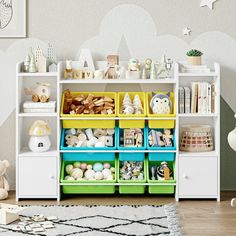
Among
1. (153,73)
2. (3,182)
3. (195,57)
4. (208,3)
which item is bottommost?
(3,182)

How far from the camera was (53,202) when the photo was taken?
15.3 ft

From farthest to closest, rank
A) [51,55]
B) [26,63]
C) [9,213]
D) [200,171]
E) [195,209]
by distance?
[51,55]
[26,63]
[200,171]
[195,209]
[9,213]

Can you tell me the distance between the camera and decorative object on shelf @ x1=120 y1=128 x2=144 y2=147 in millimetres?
4742

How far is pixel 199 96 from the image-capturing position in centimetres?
471

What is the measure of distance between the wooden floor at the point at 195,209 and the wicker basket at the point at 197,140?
14.4 inches

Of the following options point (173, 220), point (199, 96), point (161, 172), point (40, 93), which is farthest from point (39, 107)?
point (173, 220)

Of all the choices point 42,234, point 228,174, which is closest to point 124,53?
point 228,174

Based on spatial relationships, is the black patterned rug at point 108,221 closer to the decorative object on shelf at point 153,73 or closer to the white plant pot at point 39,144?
the white plant pot at point 39,144

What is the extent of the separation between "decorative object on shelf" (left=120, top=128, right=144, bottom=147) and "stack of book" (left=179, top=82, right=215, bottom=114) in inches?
13.6

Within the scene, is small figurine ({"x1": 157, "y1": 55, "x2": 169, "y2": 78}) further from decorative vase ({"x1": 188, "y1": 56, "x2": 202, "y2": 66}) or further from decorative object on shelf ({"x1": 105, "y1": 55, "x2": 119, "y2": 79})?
decorative object on shelf ({"x1": 105, "y1": 55, "x2": 119, "y2": 79})

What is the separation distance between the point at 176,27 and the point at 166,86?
0.43 meters

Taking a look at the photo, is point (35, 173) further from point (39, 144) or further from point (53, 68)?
point (53, 68)

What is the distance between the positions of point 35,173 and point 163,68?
3.79 ft

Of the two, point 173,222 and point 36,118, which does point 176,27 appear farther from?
point 173,222
